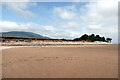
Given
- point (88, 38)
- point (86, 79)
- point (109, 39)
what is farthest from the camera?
point (109, 39)

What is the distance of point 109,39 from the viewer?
100312 mm

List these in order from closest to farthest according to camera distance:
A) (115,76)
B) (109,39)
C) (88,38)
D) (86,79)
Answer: (86,79), (115,76), (88,38), (109,39)

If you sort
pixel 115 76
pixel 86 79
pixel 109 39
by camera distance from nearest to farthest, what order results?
pixel 86 79 < pixel 115 76 < pixel 109 39

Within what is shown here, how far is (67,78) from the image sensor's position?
3.76 metres

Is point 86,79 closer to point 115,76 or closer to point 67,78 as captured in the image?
point 67,78

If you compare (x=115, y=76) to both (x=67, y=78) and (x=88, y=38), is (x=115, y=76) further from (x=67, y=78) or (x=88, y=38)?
(x=88, y=38)

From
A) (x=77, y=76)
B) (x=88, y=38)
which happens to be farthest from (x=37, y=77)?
(x=88, y=38)

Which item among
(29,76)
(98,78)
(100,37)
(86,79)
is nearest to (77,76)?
(86,79)

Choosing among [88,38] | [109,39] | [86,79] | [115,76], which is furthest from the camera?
[109,39]

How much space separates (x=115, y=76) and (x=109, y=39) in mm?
104854

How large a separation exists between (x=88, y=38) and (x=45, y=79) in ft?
275

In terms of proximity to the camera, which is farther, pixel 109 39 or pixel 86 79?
pixel 109 39

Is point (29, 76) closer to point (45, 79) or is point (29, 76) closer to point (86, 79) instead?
point (45, 79)

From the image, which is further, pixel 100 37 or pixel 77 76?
pixel 100 37
